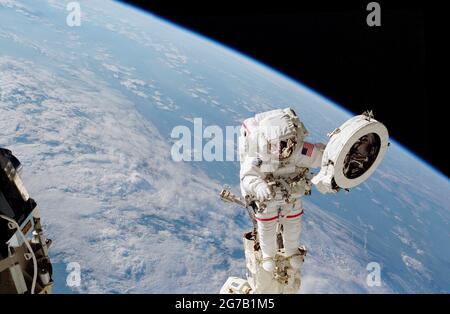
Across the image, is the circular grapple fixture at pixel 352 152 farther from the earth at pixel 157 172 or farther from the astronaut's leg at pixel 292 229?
the earth at pixel 157 172

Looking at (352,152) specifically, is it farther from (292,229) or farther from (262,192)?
(292,229)

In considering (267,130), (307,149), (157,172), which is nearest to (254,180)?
(267,130)

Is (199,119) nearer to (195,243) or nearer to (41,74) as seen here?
(195,243)

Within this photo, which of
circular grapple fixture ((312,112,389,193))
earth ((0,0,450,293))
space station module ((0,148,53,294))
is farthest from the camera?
earth ((0,0,450,293))

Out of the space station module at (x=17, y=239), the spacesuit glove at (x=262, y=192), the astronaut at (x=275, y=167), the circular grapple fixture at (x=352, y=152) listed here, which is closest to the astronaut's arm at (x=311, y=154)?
the astronaut at (x=275, y=167)

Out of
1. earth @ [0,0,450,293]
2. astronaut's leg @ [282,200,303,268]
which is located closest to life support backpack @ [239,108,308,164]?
astronaut's leg @ [282,200,303,268]

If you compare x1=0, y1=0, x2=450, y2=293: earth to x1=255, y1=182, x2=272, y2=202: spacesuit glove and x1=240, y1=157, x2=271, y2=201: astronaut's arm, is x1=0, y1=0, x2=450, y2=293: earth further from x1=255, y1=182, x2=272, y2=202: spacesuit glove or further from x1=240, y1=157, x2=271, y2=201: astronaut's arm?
x1=255, y1=182, x2=272, y2=202: spacesuit glove

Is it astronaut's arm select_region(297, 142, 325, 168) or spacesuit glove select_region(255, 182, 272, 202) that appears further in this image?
astronaut's arm select_region(297, 142, 325, 168)

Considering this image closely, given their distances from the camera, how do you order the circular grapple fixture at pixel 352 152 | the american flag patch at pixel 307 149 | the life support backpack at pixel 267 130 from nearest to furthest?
the circular grapple fixture at pixel 352 152, the life support backpack at pixel 267 130, the american flag patch at pixel 307 149
